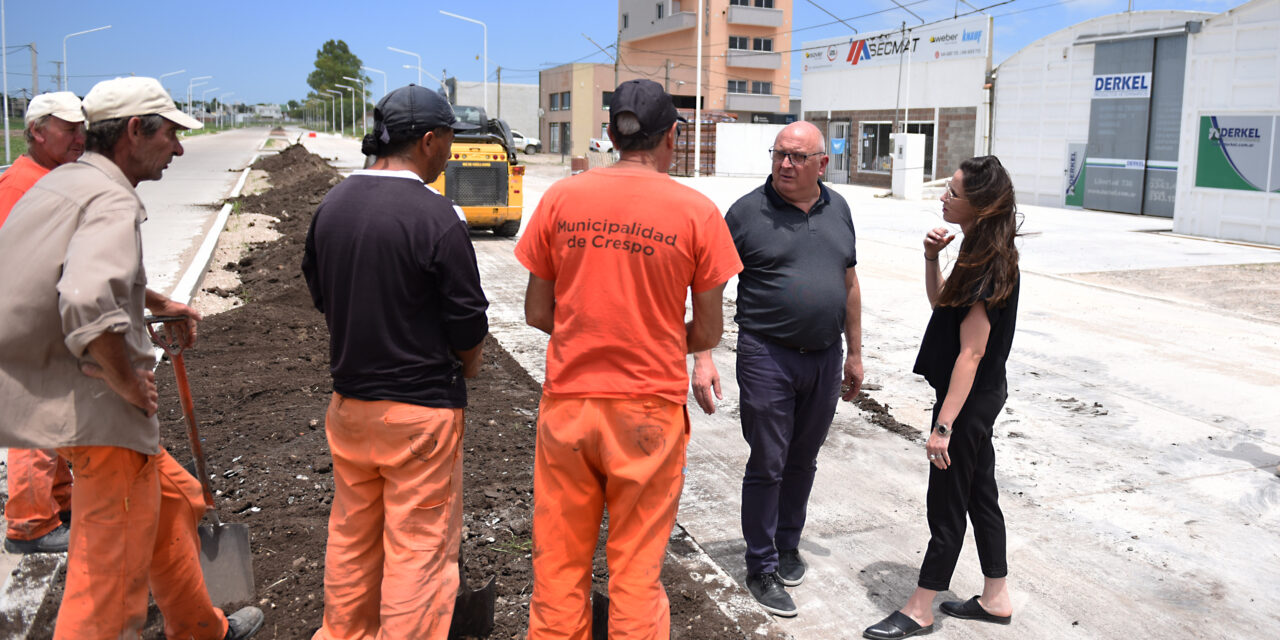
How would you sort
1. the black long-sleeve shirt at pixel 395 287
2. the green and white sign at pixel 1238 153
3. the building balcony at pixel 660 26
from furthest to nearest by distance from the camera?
1. the building balcony at pixel 660 26
2. the green and white sign at pixel 1238 153
3. the black long-sleeve shirt at pixel 395 287

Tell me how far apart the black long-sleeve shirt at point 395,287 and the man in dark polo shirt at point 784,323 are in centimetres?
131

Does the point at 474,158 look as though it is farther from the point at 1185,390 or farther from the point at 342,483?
the point at 342,483

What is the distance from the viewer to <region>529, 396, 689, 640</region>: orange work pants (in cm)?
275

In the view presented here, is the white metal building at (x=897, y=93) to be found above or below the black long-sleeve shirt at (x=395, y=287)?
above

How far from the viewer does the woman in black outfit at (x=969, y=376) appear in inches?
134

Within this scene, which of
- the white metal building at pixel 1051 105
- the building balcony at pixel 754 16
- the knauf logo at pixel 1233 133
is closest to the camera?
the knauf logo at pixel 1233 133

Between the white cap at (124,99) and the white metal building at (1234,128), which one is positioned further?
the white metal building at (1234,128)

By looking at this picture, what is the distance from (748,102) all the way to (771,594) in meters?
62.5

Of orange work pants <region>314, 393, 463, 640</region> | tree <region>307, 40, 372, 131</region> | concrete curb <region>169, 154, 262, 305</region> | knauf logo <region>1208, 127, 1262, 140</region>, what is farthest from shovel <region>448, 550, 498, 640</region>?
tree <region>307, 40, 372, 131</region>

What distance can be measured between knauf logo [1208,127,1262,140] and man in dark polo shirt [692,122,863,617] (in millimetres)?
16747

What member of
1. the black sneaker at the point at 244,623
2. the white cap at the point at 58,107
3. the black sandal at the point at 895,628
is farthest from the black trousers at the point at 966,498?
the white cap at the point at 58,107

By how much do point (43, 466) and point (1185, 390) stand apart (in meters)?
7.55

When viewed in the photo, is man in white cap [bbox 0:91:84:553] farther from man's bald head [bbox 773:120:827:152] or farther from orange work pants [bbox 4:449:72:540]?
man's bald head [bbox 773:120:827:152]

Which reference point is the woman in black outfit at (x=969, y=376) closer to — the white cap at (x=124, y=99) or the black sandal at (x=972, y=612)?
the black sandal at (x=972, y=612)
